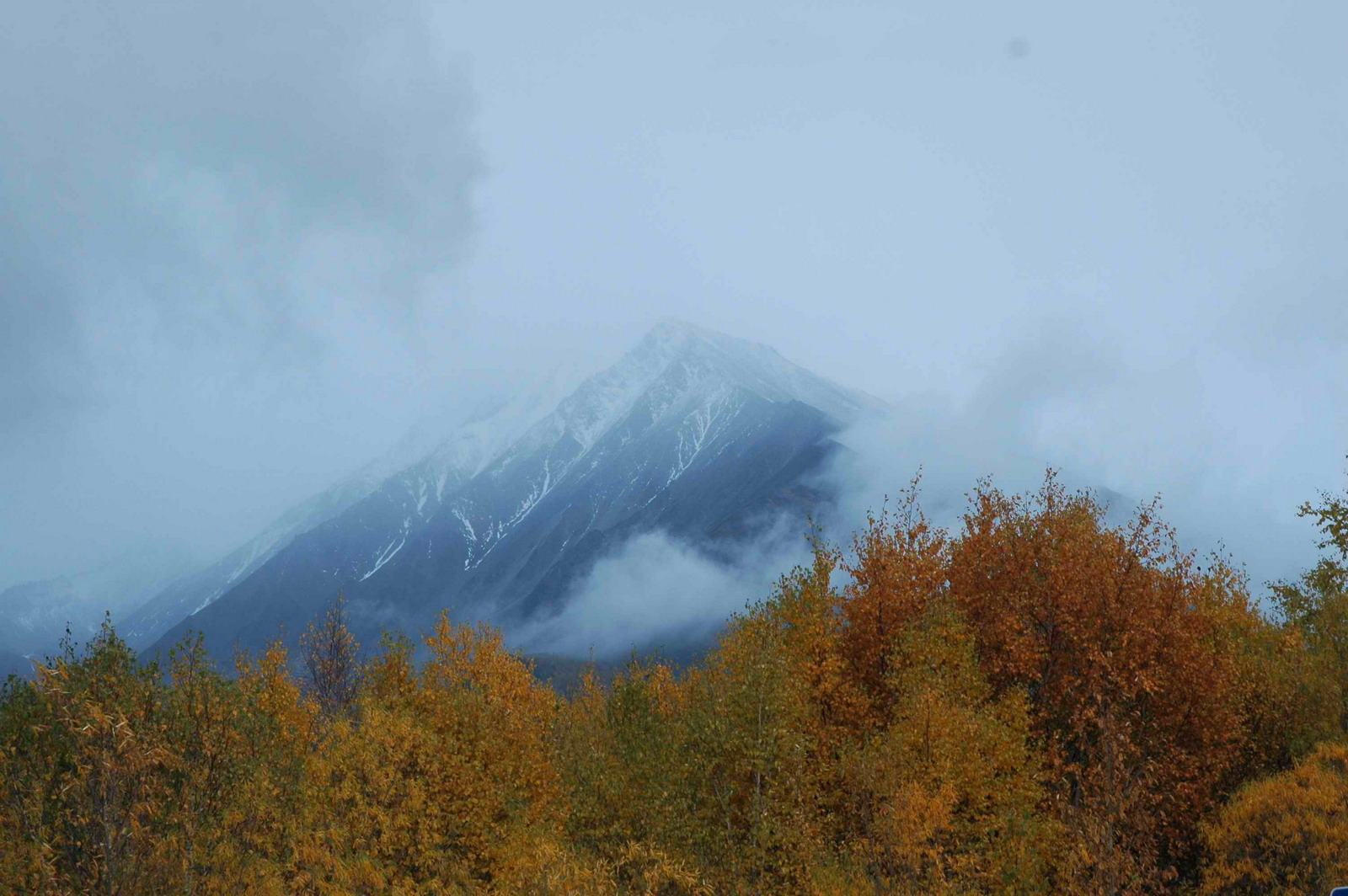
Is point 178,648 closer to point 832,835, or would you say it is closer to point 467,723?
point 467,723

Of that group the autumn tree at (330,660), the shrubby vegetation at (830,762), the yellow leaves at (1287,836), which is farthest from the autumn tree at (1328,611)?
the autumn tree at (330,660)

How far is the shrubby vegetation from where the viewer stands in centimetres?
2992

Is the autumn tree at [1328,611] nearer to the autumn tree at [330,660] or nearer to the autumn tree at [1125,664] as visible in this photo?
the autumn tree at [1125,664]

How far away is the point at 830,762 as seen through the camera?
40.7 metres

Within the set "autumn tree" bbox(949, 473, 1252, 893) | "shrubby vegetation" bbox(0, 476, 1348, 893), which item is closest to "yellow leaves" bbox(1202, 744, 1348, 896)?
"shrubby vegetation" bbox(0, 476, 1348, 893)

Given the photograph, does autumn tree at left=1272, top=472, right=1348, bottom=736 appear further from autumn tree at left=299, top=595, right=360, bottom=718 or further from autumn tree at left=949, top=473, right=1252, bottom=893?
autumn tree at left=299, top=595, right=360, bottom=718

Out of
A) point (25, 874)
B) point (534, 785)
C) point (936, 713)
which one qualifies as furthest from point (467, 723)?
point (936, 713)

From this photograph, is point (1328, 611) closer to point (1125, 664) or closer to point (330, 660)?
point (1125, 664)

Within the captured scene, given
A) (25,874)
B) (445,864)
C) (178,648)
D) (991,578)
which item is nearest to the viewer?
(25,874)

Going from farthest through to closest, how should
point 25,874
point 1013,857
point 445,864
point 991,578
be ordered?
point 991,578 < point 445,864 < point 1013,857 < point 25,874

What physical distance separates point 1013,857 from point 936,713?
20.0 feet

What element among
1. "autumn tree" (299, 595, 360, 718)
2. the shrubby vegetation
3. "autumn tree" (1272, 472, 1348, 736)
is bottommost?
"autumn tree" (1272, 472, 1348, 736)

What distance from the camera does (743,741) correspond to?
35562mm

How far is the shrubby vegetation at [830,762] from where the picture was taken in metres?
29.9
